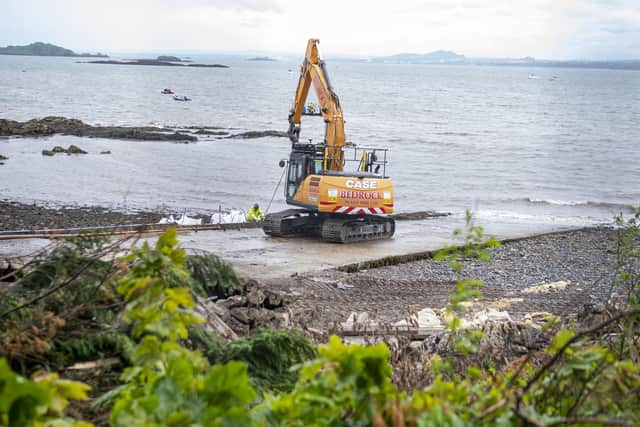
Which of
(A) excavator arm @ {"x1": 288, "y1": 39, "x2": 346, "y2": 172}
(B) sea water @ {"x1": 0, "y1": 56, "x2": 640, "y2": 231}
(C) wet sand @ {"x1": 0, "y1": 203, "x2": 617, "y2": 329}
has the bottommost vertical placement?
(B) sea water @ {"x1": 0, "y1": 56, "x2": 640, "y2": 231}

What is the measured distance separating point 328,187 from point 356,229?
1.78 meters

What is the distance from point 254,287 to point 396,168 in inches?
1569

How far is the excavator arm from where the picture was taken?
22328 mm

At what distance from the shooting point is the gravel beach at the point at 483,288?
46.1ft

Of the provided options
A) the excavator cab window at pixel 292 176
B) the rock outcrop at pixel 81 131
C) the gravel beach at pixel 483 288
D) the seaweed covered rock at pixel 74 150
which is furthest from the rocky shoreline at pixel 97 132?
the gravel beach at pixel 483 288

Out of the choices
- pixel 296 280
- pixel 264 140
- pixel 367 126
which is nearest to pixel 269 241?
pixel 296 280

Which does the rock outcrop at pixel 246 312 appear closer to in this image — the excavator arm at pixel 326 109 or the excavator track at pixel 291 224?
the excavator track at pixel 291 224

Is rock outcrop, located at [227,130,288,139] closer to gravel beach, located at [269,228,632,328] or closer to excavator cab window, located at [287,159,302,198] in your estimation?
excavator cab window, located at [287,159,302,198]

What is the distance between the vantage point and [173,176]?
136 feet

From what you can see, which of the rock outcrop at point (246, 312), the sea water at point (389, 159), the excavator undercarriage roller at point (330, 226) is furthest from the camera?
the sea water at point (389, 159)

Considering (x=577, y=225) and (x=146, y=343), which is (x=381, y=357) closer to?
(x=146, y=343)

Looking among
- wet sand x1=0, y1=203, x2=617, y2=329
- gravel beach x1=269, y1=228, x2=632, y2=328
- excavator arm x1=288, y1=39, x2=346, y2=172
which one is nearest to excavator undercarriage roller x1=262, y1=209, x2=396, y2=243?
wet sand x1=0, y1=203, x2=617, y2=329

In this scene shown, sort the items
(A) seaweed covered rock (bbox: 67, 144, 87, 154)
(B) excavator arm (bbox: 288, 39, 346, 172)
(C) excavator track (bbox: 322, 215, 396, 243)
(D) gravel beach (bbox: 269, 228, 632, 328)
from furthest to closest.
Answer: (A) seaweed covered rock (bbox: 67, 144, 87, 154)
(B) excavator arm (bbox: 288, 39, 346, 172)
(C) excavator track (bbox: 322, 215, 396, 243)
(D) gravel beach (bbox: 269, 228, 632, 328)

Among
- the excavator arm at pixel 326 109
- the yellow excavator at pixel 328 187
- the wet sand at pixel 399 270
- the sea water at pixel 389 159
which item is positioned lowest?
the sea water at pixel 389 159
